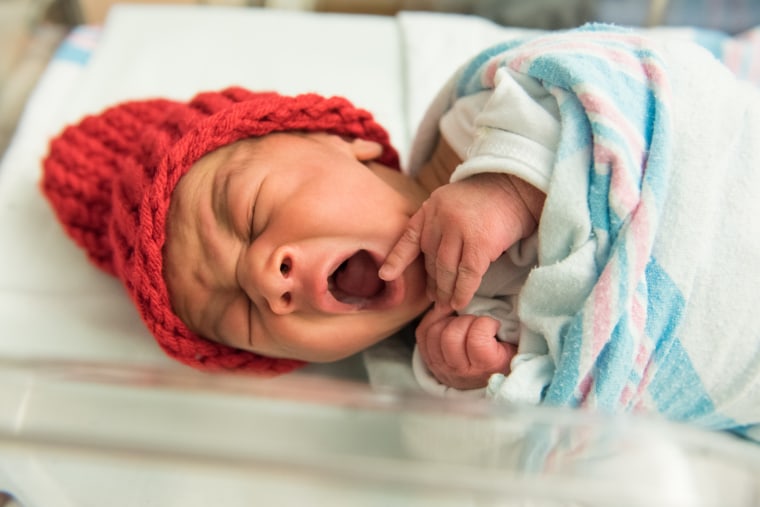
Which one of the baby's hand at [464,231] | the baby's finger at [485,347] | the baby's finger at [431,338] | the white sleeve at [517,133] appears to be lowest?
the baby's finger at [431,338]

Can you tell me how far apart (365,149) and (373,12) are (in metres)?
0.60

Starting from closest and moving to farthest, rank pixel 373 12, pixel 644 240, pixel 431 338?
1. pixel 644 240
2. pixel 431 338
3. pixel 373 12

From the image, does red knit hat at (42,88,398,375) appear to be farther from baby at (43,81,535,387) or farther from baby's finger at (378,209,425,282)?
baby's finger at (378,209,425,282)

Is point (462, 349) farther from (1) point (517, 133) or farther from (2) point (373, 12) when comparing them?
(2) point (373, 12)

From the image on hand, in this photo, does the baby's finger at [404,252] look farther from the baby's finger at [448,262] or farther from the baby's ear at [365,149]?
the baby's ear at [365,149]

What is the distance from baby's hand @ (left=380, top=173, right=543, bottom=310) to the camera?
0.69 meters

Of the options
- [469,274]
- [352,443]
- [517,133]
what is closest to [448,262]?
[469,274]

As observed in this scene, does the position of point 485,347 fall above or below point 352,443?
below

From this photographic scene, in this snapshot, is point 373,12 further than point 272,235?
Yes

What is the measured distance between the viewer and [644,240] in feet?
2.11

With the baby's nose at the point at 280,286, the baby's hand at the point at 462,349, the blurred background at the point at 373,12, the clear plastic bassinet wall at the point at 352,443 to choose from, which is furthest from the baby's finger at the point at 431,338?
the blurred background at the point at 373,12

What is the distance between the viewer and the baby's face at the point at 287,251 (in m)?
0.70

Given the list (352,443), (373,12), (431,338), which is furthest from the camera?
(373,12)

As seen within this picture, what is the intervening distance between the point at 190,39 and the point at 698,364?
88 cm
